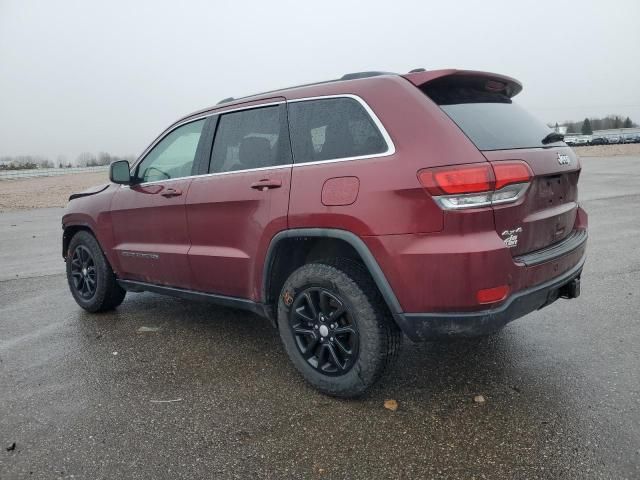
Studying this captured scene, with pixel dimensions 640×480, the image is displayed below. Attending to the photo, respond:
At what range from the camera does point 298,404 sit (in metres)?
3.03

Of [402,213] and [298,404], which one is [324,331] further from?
[402,213]

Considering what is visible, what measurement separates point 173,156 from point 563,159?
288 cm

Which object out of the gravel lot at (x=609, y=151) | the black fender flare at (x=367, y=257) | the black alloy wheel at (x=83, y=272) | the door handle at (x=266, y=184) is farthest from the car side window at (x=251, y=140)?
the gravel lot at (x=609, y=151)

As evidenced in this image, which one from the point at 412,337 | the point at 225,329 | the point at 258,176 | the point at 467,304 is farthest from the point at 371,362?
the point at 225,329

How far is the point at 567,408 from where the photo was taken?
9.26 ft

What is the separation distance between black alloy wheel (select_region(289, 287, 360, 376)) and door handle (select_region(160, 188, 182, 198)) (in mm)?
1386

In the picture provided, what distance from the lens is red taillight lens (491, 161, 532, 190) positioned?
2.57m

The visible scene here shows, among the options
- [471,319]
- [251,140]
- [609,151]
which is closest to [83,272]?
[251,140]

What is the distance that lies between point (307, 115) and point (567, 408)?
2.25m

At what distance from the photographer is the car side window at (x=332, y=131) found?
9.47 feet

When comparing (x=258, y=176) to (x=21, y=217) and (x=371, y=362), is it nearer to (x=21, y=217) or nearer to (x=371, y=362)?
(x=371, y=362)

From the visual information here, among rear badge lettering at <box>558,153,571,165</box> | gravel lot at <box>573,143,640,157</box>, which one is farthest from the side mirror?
gravel lot at <box>573,143,640,157</box>

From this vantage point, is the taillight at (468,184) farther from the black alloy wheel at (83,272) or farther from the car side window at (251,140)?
the black alloy wheel at (83,272)

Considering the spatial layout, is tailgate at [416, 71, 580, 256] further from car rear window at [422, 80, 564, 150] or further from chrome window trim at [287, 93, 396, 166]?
chrome window trim at [287, 93, 396, 166]
